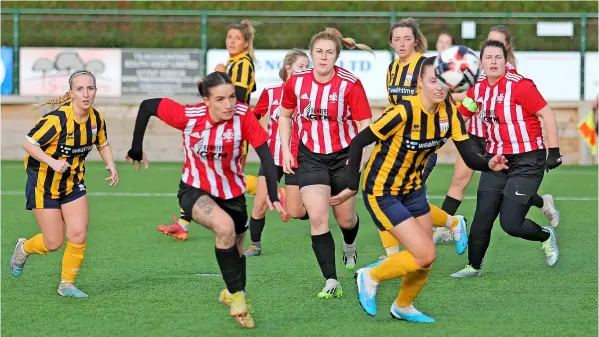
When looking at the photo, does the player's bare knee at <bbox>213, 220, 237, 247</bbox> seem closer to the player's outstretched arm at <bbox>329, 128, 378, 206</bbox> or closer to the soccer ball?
the player's outstretched arm at <bbox>329, 128, 378, 206</bbox>

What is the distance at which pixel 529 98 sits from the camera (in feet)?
26.0

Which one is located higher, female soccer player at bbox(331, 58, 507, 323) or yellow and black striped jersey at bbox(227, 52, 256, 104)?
yellow and black striped jersey at bbox(227, 52, 256, 104)

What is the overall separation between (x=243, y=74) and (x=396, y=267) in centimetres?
399

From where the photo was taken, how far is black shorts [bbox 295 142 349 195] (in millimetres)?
7602

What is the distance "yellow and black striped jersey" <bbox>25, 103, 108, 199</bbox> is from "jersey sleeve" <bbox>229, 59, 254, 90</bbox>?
2.56 m

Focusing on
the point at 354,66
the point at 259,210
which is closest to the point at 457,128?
the point at 259,210

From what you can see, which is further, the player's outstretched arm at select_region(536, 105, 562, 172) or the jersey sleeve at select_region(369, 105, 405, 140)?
the player's outstretched arm at select_region(536, 105, 562, 172)

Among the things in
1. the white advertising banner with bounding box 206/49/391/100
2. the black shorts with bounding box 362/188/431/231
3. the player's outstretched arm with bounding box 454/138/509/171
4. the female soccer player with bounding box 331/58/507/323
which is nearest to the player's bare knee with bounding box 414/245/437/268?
the female soccer player with bounding box 331/58/507/323

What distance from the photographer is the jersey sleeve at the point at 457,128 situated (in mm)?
6578

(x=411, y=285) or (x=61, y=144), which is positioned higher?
(x=61, y=144)

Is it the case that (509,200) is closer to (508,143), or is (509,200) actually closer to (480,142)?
(508,143)

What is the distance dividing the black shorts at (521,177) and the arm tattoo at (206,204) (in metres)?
2.57

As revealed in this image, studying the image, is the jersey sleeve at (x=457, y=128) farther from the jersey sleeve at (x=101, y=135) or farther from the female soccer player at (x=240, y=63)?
the female soccer player at (x=240, y=63)

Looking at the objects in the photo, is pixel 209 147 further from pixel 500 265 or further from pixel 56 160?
pixel 500 265
